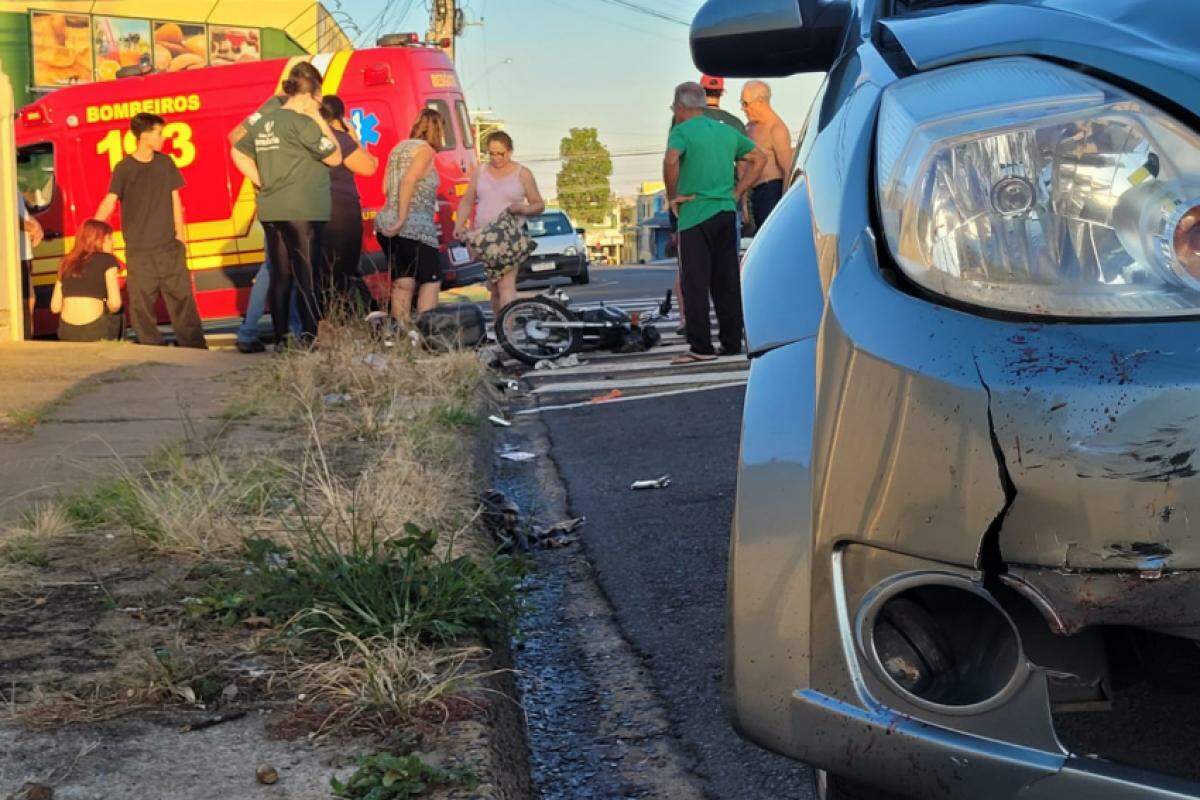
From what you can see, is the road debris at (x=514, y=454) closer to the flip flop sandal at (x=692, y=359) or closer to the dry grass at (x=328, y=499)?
the dry grass at (x=328, y=499)

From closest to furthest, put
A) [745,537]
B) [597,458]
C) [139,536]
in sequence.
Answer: [745,537]
[139,536]
[597,458]

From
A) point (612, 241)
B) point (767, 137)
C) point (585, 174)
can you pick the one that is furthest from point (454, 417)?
point (585, 174)

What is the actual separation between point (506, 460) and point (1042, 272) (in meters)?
4.59

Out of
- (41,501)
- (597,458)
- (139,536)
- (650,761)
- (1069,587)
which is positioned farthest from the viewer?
(597,458)

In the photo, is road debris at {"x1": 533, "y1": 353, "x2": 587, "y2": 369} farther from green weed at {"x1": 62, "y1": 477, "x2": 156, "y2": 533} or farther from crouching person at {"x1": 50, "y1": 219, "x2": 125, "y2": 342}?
green weed at {"x1": 62, "y1": 477, "x2": 156, "y2": 533}

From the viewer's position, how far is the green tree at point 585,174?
113 m

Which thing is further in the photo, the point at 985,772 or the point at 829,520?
the point at 829,520

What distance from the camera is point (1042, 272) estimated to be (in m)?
1.60

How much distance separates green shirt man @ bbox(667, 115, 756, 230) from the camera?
8.91 m

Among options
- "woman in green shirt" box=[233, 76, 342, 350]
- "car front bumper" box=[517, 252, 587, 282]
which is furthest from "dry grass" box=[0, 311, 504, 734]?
"car front bumper" box=[517, 252, 587, 282]

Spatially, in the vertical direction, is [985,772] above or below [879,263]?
below

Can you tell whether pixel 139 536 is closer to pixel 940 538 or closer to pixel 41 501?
pixel 41 501

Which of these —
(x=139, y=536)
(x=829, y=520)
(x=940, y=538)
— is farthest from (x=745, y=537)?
(x=139, y=536)

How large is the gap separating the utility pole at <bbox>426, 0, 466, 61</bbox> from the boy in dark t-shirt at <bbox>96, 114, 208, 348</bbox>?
29353 mm
